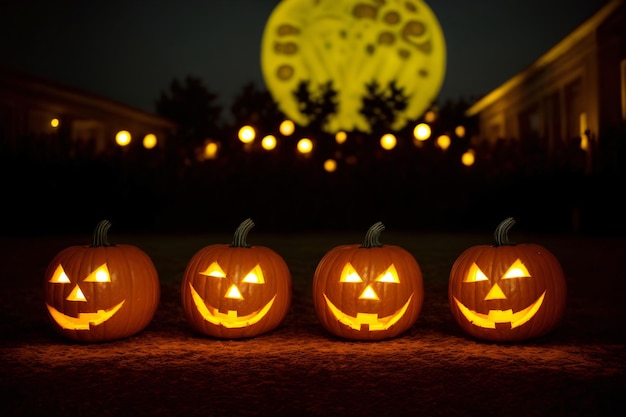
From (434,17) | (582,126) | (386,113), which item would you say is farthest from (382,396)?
(582,126)

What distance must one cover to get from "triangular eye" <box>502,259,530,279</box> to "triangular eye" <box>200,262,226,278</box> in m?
1.61

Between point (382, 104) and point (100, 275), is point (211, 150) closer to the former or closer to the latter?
point (382, 104)

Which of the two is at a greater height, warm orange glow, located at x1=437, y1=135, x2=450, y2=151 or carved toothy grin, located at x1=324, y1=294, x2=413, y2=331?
warm orange glow, located at x1=437, y1=135, x2=450, y2=151

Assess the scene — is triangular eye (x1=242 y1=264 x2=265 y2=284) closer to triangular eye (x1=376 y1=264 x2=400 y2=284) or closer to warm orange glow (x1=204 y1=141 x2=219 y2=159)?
triangular eye (x1=376 y1=264 x2=400 y2=284)

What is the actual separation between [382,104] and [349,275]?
894 centimetres

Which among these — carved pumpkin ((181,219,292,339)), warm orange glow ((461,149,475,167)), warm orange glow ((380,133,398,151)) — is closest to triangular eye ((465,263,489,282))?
carved pumpkin ((181,219,292,339))

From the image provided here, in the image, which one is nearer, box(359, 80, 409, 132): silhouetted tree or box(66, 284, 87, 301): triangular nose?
box(66, 284, 87, 301): triangular nose

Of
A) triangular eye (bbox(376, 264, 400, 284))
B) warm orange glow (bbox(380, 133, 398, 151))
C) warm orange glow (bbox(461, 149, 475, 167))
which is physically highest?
warm orange glow (bbox(380, 133, 398, 151))

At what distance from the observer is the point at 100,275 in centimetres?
372

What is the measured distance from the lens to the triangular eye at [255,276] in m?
3.74

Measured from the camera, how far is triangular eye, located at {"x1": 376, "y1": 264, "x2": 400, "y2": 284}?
3.69m

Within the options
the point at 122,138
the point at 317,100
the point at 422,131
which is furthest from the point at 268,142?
the point at 422,131

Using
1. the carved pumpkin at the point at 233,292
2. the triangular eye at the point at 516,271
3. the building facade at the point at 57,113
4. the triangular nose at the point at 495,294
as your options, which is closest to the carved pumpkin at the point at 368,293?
the carved pumpkin at the point at 233,292

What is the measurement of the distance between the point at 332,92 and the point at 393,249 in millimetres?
9022
